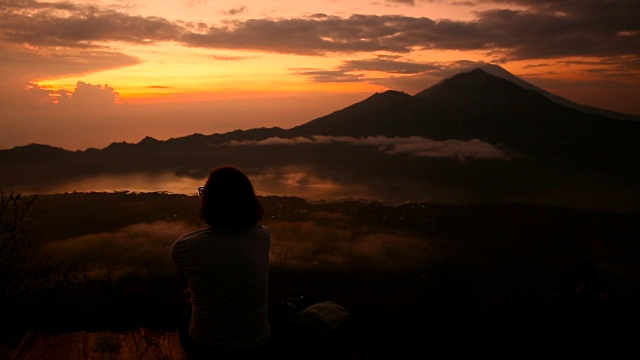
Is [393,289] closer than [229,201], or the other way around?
[229,201]

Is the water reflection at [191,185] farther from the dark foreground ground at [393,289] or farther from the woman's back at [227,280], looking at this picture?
the woman's back at [227,280]

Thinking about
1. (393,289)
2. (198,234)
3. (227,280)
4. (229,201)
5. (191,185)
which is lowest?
(191,185)

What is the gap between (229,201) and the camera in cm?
299

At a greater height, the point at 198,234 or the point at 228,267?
the point at 198,234

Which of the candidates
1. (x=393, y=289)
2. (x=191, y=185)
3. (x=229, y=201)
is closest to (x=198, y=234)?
(x=229, y=201)

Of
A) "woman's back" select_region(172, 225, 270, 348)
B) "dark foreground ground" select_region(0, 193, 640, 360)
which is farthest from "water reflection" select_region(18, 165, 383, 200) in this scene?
"woman's back" select_region(172, 225, 270, 348)

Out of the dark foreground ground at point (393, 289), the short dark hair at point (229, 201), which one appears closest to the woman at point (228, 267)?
the short dark hair at point (229, 201)

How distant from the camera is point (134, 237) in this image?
81.1 metres

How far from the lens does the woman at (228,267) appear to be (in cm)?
296

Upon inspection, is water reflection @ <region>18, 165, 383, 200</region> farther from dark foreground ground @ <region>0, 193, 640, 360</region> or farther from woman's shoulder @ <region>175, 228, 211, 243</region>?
woman's shoulder @ <region>175, 228, 211, 243</region>

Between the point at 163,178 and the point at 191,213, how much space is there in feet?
279

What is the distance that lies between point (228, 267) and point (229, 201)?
437 millimetres

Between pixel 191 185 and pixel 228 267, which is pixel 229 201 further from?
pixel 191 185

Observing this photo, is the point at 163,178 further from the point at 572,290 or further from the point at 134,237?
the point at 572,290
